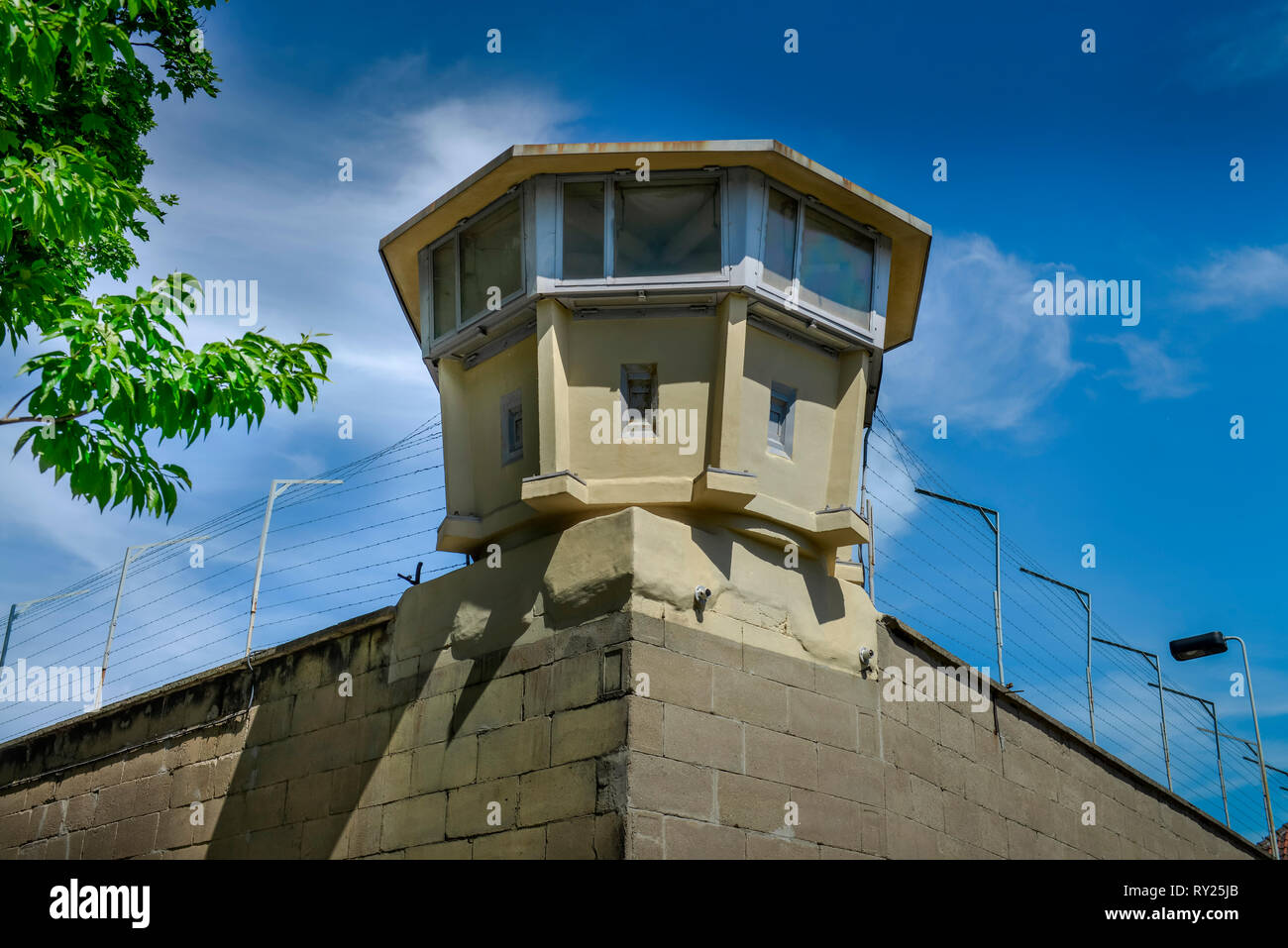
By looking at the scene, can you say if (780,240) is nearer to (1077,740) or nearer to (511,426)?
(511,426)

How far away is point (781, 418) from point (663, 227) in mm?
1652

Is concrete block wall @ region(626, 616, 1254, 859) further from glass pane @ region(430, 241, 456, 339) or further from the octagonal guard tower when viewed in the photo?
glass pane @ region(430, 241, 456, 339)

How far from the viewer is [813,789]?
813cm

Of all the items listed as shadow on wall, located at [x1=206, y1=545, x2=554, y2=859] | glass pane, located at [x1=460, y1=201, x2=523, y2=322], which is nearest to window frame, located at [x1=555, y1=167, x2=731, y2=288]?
glass pane, located at [x1=460, y1=201, x2=523, y2=322]

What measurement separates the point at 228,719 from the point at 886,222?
7.02m

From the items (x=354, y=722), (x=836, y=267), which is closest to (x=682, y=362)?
(x=836, y=267)

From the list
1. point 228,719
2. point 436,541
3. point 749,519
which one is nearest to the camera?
point 749,519

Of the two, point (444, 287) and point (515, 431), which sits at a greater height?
point (444, 287)

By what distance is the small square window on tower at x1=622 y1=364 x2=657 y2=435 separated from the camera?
8.62 metres

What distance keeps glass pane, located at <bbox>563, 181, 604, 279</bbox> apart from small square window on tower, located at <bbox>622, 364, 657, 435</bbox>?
29.1 inches

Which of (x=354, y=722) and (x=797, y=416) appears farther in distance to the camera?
(x=354, y=722)

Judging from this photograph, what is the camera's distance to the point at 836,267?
9125 mm
